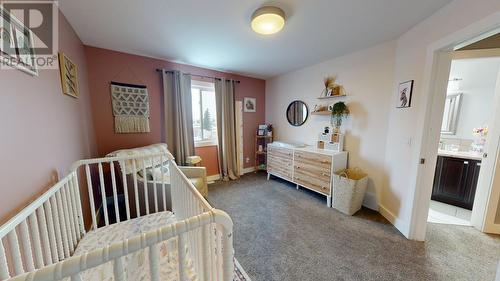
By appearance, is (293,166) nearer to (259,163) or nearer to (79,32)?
(259,163)

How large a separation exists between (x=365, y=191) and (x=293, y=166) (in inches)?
42.9

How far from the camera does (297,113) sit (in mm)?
3529

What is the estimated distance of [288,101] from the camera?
370 cm

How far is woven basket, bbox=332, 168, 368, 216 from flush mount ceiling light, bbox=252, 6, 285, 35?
78.1 inches

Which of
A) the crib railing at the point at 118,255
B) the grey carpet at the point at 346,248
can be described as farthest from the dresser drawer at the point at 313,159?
the crib railing at the point at 118,255

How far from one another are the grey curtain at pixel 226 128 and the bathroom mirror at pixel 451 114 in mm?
3585

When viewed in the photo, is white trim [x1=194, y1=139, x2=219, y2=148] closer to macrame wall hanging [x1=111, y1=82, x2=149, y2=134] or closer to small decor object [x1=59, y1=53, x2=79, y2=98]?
macrame wall hanging [x1=111, y1=82, x2=149, y2=134]

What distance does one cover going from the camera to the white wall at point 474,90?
2570mm

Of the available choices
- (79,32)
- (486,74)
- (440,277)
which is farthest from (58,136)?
(486,74)

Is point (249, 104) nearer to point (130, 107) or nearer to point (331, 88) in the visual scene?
point (331, 88)

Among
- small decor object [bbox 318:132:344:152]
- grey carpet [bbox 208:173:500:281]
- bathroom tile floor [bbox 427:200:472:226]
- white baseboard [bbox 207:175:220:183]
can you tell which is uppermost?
small decor object [bbox 318:132:344:152]

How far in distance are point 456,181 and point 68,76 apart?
4820 millimetres

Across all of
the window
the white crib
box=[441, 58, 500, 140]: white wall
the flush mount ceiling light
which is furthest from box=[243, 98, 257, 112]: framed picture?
box=[441, 58, 500, 140]: white wall

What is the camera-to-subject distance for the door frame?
5.35 feet
